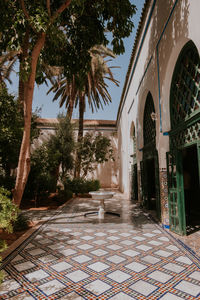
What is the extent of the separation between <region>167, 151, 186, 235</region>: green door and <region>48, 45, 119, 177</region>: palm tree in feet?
25.2

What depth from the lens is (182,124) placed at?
3.83 m

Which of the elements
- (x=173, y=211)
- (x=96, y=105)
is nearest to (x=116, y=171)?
(x=96, y=105)

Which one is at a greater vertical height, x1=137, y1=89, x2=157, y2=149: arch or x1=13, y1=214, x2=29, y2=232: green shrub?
x1=137, y1=89, x2=157, y2=149: arch

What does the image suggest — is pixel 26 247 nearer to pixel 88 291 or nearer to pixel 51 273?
pixel 51 273

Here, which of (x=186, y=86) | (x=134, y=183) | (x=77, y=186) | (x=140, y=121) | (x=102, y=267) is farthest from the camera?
(x=77, y=186)

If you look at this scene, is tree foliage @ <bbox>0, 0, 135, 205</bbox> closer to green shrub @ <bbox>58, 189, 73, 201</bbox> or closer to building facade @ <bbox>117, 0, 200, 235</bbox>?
building facade @ <bbox>117, 0, 200, 235</bbox>

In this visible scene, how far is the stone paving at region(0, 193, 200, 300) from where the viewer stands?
2070 millimetres

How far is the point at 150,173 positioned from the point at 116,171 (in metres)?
A: 7.19

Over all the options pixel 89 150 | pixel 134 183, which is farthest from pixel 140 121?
pixel 89 150

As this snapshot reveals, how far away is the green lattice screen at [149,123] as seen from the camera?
6045 mm

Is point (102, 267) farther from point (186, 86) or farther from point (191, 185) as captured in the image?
point (191, 185)

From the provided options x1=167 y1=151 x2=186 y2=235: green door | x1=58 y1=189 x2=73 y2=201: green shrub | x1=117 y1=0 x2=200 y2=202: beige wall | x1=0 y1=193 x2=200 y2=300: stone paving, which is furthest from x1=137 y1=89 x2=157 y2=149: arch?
x1=58 y1=189 x2=73 y2=201: green shrub

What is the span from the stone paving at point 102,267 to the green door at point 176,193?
30 cm

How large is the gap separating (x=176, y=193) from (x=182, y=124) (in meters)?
1.45
